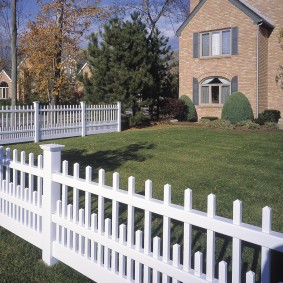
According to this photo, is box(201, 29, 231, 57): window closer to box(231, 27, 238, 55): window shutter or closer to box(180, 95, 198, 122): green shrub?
box(231, 27, 238, 55): window shutter

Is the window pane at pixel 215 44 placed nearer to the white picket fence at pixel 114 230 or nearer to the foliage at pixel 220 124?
the foliage at pixel 220 124

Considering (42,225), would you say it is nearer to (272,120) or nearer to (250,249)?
(250,249)

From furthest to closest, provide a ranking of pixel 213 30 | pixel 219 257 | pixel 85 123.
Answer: pixel 213 30 < pixel 85 123 < pixel 219 257

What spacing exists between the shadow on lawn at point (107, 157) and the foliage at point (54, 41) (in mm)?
14189

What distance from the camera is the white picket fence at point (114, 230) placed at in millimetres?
2527

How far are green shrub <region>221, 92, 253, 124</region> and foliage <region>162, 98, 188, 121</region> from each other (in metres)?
2.55

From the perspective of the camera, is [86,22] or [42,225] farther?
[86,22]

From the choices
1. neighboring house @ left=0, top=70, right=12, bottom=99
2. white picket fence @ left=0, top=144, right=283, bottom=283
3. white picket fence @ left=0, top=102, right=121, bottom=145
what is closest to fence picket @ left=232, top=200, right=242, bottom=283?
white picket fence @ left=0, top=144, right=283, bottom=283

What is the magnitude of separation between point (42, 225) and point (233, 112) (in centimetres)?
1587

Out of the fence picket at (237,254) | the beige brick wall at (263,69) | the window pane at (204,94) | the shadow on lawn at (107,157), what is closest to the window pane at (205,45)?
the window pane at (204,94)

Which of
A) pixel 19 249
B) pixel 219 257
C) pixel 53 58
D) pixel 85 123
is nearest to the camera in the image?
pixel 219 257

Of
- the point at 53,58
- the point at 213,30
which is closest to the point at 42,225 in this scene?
the point at 213,30

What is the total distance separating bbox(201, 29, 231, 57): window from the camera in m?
21.4

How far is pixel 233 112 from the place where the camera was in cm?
1881
